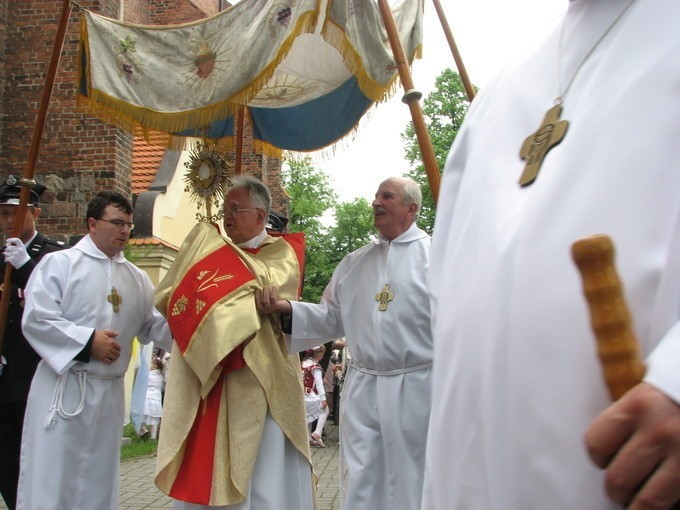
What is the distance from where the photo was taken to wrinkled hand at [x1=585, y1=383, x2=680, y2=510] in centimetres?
80

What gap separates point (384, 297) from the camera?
461cm

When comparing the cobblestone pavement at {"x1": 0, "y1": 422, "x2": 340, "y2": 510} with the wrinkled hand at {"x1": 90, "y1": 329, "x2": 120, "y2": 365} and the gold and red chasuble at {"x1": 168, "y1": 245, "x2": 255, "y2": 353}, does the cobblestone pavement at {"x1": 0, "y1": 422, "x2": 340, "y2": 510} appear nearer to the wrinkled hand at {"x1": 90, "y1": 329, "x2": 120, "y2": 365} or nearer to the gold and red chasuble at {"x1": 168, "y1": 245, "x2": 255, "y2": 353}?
the wrinkled hand at {"x1": 90, "y1": 329, "x2": 120, "y2": 365}

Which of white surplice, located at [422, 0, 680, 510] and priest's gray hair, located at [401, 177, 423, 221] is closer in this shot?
white surplice, located at [422, 0, 680, 510]

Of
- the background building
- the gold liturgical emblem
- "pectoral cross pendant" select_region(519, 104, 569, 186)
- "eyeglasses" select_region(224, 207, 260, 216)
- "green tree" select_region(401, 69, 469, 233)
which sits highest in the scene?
"green tree" select_region(401, 69, 469, 233)

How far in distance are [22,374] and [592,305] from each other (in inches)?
194

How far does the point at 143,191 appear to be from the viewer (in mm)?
16641

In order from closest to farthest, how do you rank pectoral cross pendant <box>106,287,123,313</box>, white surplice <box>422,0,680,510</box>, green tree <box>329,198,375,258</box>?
white surplice <box>422,0,680,510</box> → pectoral cross pendant <box>106,287,123,313</box> → green tree <box>329,198,375,258</box>

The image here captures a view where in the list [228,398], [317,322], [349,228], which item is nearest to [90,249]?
[228,398]

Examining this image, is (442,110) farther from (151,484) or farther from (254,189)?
(254,189)

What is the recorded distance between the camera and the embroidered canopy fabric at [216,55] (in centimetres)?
439

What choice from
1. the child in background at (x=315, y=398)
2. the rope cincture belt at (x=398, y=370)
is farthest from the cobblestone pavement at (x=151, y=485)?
the rope cincture belt at (x=398, y=370)

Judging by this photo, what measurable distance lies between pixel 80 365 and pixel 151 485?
4186mm

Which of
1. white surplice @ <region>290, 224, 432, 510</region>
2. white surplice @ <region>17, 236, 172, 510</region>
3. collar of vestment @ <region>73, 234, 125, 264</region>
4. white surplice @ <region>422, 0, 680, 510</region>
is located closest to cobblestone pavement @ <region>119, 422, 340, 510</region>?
white surplice @ <region>17, 236, 172, 510</region>

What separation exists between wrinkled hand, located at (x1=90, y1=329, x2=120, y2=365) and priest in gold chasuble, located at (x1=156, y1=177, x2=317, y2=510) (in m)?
0.36
